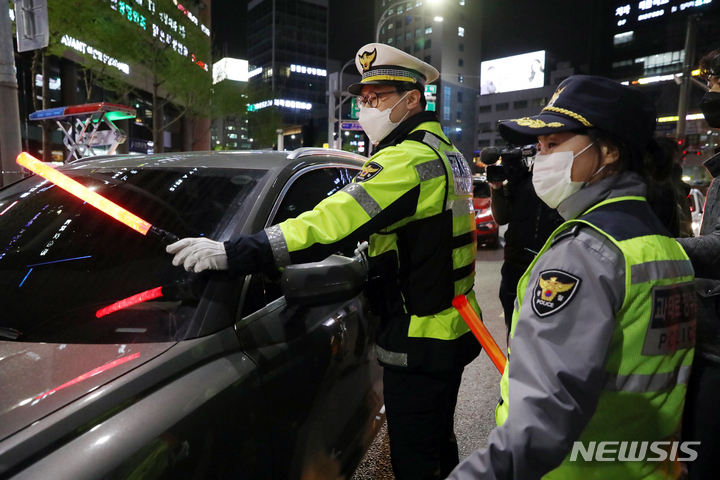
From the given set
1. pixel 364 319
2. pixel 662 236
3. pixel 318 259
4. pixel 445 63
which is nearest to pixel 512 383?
pixel 662 236

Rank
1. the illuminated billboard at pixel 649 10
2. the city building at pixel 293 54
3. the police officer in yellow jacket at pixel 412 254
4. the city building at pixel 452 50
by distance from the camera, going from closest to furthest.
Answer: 1. the police officer in yellow jacket at pixel 412 254
2. the illuminated billboard at pixel 649 10
3. the city building at pixel 452 50
4. the city building at pixel 293 54

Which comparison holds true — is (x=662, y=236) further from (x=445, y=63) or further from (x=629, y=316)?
(x=445, y=63)

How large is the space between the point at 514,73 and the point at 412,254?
182 ft

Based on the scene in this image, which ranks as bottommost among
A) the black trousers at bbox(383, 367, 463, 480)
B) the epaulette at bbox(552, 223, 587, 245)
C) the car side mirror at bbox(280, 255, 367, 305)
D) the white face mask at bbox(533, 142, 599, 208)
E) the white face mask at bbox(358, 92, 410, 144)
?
the black trousers at bbox(383, 367, 463, 480)

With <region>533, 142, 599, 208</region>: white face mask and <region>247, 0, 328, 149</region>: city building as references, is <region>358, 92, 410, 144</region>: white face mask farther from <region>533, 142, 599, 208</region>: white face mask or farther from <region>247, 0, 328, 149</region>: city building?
<region>247, 0, 328, 149</region>: city building

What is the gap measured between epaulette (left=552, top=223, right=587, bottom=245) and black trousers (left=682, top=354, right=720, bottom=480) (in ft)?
3.59

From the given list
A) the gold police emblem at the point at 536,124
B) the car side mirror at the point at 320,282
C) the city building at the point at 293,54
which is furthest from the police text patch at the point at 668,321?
the city building at the point at 293,54

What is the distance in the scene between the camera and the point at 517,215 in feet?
11.9

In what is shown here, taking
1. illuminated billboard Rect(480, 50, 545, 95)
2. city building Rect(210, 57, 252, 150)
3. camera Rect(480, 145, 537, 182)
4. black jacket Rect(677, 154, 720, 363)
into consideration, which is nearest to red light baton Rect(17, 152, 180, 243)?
black jacket Rect(677, 154, 720, 363)

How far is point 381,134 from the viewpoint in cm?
209

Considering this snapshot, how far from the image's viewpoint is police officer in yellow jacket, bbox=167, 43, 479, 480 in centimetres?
156

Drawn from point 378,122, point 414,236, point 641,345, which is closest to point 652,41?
point 378,122

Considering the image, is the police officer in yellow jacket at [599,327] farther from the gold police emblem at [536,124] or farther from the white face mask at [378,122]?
the white face mask at [378,122]

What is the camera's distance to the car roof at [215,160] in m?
2.15
